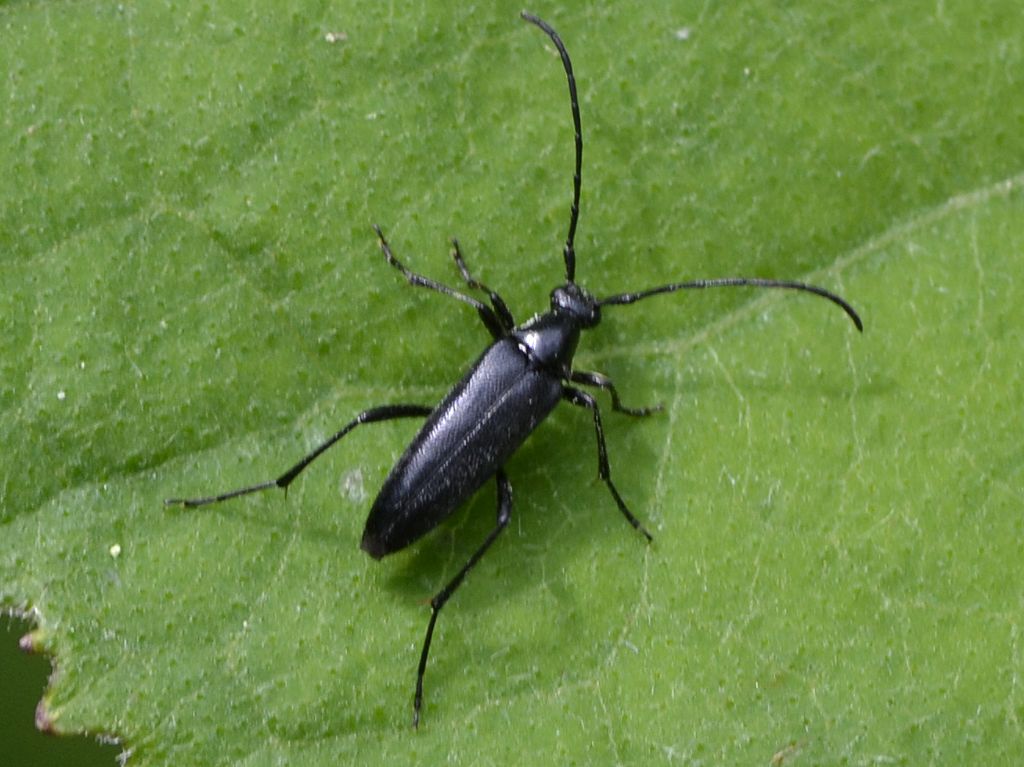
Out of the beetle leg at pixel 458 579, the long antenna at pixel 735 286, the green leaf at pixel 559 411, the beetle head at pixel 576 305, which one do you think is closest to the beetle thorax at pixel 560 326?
the beetle head at pixel 576 305

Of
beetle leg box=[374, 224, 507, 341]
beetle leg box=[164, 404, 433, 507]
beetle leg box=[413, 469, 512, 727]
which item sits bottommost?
beetle leg box=[413, 469, 512, 727]

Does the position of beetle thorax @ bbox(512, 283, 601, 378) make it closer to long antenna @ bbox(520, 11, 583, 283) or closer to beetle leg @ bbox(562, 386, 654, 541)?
long antenna @ bbox(520, 11, 583, 283)

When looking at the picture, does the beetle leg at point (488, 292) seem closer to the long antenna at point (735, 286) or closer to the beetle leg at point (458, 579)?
the long antenna at point (735, 286)

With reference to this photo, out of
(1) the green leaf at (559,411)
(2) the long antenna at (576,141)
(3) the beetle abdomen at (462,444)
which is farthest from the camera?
(2) the long antenna at (576,141)

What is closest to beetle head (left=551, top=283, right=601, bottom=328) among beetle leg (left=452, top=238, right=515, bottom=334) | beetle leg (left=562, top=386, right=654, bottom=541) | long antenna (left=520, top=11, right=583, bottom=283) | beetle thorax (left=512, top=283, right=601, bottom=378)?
beetle thorax (left=512, top=283, right=601, bottom=378)

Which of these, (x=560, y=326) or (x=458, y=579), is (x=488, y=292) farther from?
(x=458, y=579)

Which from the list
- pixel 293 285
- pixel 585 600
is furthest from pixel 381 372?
pixel 585 600

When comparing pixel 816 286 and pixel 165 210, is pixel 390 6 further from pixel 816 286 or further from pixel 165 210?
pixel 816 286

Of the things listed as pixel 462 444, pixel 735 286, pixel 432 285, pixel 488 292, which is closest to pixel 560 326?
pixel 488 292
